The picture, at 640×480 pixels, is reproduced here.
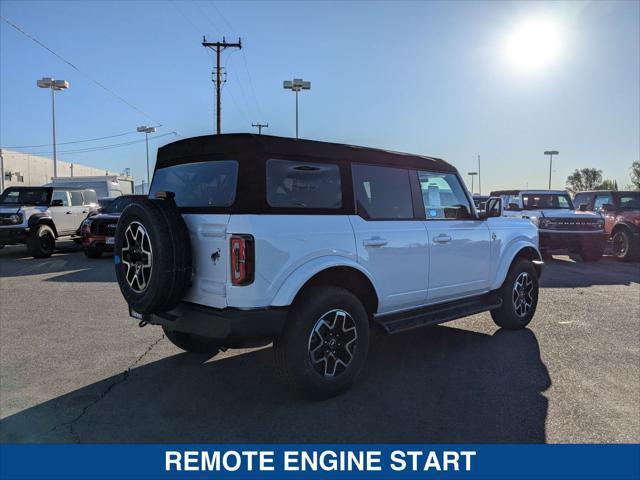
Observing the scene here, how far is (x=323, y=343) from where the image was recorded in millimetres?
3588

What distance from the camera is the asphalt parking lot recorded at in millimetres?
3141

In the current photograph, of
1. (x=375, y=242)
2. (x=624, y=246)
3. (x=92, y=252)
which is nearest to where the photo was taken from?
(x=375, y=242)

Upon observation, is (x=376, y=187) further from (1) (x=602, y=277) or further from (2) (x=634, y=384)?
(1) (x=602, y=277)

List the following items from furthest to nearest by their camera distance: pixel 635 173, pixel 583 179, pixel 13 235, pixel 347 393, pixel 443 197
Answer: pixel 583 179, pixel 635 173, pixel 13 235, pixel 443 197, pixel 347 393

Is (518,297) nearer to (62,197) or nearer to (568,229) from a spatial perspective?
(568,229)

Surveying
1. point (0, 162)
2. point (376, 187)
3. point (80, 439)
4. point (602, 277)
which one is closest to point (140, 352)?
point (80, 439)

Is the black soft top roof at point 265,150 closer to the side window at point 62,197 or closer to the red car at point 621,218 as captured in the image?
the red car at point 621,218

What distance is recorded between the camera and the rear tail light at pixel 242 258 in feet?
10.3

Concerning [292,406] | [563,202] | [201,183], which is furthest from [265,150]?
[563,202]

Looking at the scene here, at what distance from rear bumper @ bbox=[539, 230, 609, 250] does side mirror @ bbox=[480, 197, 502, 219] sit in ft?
24.4

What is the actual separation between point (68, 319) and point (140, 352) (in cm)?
199

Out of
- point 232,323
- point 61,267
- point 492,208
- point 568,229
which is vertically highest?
point 492,208

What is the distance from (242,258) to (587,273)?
33.4 feet

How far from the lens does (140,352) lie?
479 cm
